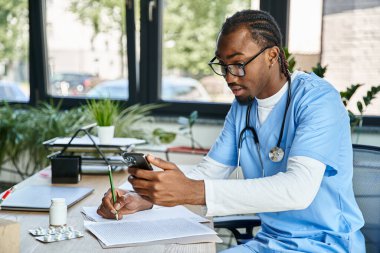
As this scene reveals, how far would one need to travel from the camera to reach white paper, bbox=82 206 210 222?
5.38 feet

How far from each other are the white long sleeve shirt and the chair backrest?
1.09 feet

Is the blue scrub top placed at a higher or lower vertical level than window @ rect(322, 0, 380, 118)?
lower

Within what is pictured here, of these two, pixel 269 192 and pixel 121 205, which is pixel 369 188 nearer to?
pixel 269 192

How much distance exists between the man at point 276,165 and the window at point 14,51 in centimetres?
277

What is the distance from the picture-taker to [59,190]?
1955 mm

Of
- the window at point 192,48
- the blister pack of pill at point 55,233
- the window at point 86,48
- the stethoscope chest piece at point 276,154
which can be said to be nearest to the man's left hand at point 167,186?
the blister pack of pill at point 55,233

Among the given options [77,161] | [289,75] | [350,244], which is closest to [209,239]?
[350,244]

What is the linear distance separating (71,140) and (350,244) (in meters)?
1.14

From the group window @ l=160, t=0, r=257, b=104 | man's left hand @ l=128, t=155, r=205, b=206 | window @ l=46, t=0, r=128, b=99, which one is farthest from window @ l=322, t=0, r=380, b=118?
man's left hand @ l=128, t=155, r=205, b=206

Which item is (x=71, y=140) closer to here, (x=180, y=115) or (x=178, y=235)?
(x=178, y=235)

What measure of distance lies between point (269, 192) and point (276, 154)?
0.27 m

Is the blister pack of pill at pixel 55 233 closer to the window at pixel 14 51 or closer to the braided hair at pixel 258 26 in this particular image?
the braided hair at pixel 258 26

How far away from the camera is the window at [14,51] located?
13.6 feet

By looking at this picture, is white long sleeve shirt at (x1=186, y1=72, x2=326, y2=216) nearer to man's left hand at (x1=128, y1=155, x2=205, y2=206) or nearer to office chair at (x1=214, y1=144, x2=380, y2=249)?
man's left hand at (x1=128, y1=155, x2=205, y2=206)
